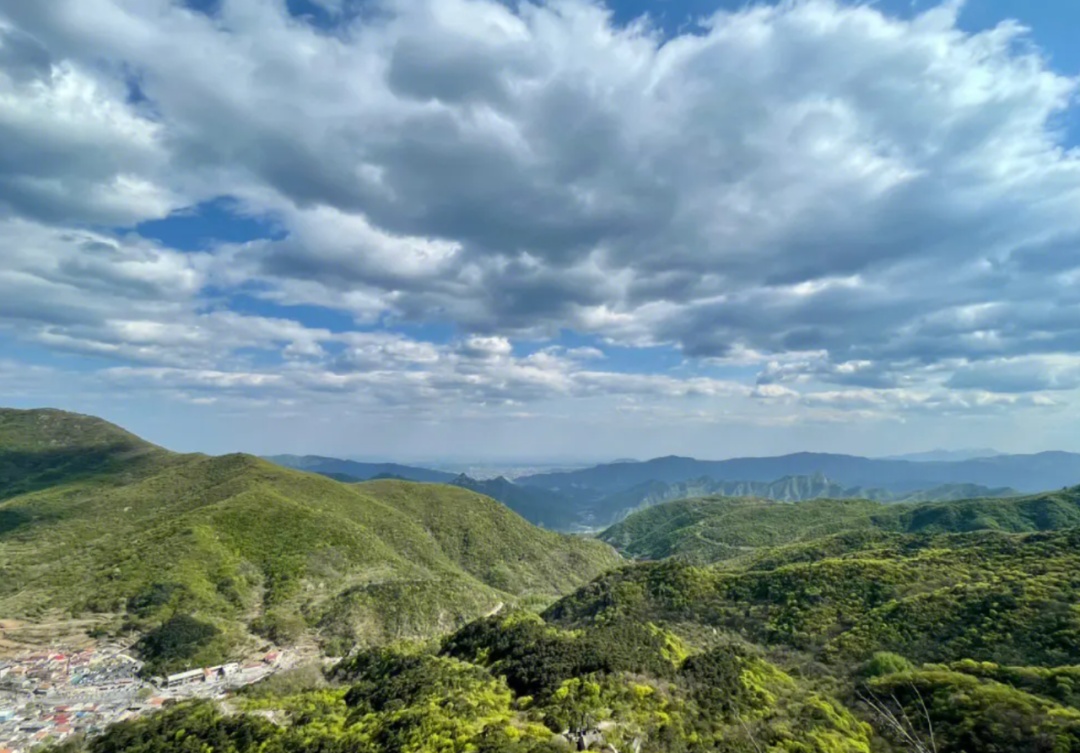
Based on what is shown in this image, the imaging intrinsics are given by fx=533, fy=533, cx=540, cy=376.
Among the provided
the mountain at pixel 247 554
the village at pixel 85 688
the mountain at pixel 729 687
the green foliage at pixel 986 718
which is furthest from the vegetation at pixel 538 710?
the mountain at pixel 247 554

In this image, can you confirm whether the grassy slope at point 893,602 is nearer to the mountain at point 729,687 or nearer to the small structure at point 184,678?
the mountain at point 729,687

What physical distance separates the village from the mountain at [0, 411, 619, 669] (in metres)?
4.83

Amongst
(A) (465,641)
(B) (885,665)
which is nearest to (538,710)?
(A) (465,641)

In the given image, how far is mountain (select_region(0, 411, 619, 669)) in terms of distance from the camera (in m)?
78.4

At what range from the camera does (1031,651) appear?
150ft

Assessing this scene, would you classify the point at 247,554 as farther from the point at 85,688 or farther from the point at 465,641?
the point at 465,641

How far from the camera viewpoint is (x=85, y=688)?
57.5 metres

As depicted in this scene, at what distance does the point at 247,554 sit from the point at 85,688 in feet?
132

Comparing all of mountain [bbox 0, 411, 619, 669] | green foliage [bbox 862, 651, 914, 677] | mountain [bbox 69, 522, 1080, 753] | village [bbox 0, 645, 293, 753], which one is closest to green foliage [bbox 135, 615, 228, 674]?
mountain [bbox 0, 411, 619, 669]

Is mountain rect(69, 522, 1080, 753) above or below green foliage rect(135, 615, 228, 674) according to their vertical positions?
above

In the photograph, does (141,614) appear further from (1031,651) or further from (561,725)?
(1031,651)

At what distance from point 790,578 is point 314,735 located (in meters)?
64.5

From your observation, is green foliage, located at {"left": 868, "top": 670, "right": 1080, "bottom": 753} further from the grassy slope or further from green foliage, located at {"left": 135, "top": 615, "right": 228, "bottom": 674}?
green foliage, located at {"left": 135, "top": 615, "right": 228, "bottom": 674}

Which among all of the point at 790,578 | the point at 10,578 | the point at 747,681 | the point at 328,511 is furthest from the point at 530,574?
the point at 747,681
